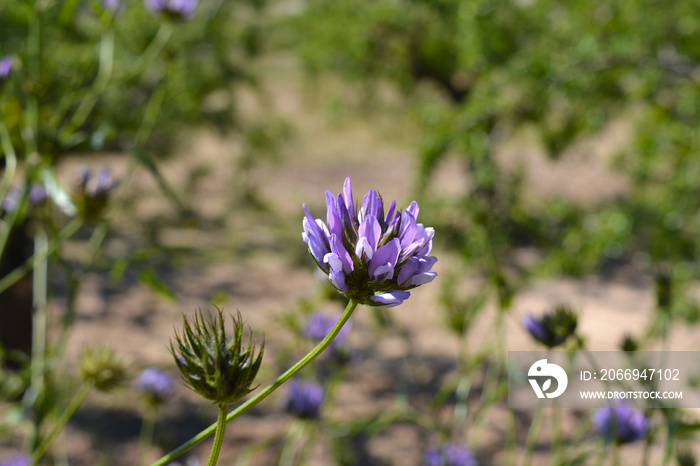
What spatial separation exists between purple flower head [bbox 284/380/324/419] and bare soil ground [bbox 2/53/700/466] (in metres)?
0.04

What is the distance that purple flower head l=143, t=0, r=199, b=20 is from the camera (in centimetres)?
74

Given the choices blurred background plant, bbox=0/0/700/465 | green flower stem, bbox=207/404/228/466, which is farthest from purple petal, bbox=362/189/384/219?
blurred background plant, bbox=0/0/700/465

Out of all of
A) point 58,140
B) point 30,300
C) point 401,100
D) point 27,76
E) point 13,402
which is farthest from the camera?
point 401,100

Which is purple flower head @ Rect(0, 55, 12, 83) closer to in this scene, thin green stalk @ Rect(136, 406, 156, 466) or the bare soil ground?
the bare soil ground

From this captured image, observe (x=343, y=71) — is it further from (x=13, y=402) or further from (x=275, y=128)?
(x=13, y=402)

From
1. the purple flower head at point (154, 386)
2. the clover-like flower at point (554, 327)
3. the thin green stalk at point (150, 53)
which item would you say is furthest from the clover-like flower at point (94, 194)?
the clover-like flower at point (554, 327)

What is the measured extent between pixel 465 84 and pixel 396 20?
929 mm

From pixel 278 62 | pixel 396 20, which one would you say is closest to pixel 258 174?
pixel 278 62

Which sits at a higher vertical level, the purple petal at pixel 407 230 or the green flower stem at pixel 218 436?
the purple petal at pixel 407 230

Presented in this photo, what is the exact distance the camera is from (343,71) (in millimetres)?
3201

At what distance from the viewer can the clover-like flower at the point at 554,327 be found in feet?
1.98

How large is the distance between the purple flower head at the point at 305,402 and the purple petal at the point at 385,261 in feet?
1.98

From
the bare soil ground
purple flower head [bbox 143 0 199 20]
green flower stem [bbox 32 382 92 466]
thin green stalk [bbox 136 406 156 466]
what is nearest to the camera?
green flower stem [bbox 32 382 92 466]

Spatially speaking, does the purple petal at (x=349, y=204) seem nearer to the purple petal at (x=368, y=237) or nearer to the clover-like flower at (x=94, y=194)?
the purple petal at (x=368, y=237)
